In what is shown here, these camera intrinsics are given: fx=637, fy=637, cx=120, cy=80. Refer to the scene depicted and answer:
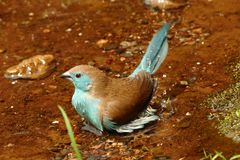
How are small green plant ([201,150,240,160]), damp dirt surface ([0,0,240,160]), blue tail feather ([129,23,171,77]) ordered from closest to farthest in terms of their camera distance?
small green plant ([201,150,240,160])
damp dirt surface ([0,0,240,160])
blue tail feather ([129,23,171,77])

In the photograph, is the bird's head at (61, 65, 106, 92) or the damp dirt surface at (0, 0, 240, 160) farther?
the bird's head at (61, 65, 106, 92)

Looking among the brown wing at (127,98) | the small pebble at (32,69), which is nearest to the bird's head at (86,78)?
the brown wing at (127,98)

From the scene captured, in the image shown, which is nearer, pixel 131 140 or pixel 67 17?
pixel 131 140

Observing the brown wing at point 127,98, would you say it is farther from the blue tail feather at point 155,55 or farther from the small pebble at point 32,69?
the small pebble at point 32,69

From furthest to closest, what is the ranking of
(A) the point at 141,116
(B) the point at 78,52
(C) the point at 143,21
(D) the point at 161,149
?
(C) the point at 143,21 → (B) the point at 78,52 → (A) the point at 141,116 → (D) the point at 161,149

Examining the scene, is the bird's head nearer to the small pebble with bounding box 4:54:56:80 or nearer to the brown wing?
the brown wing

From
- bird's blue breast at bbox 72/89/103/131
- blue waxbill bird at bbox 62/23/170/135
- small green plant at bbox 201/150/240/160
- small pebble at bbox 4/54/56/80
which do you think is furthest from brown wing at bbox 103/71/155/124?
small pebble at bbox 4/54/56/80

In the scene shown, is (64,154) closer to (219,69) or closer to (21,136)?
(21,136)

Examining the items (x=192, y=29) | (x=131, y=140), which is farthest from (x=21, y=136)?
(x=192, y=29)

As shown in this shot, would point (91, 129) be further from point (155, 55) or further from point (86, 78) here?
point (155, 55)
